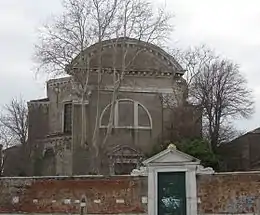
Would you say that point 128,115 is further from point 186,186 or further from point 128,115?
point 186,186

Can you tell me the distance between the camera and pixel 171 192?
73.3ft

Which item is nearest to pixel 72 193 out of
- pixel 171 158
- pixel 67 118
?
pixel 171 158

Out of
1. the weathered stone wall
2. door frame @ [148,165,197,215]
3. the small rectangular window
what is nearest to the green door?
door frame @ [148,165,197,215]

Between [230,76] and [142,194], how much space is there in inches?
782

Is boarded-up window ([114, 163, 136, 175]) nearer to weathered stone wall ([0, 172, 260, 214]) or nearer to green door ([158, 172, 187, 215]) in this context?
weathered stone wall ([0, 172, 260, 214])

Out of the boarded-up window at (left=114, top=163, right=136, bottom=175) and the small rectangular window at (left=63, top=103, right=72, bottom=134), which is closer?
the boarded-up window at (left=114, top=163, right=136, bottom=175)

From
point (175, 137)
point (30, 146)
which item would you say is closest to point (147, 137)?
point (175, 137)

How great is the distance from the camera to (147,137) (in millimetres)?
38156

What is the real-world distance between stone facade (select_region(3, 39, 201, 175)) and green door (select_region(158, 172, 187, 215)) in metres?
12.7

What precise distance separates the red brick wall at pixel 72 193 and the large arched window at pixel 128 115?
14149 millimetres

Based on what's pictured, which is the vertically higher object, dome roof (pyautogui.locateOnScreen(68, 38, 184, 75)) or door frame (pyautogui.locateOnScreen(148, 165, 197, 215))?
dome roof (pyautogui.locateOnScreen(68, 38, 184, 75))

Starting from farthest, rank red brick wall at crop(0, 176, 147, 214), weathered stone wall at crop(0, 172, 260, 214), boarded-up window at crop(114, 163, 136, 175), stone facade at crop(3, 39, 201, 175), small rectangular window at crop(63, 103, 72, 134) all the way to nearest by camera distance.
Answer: small rectangular window at crop(63, 103, 72, 134) < stone facade at crop(3, 39, 201, 175) < boarded-up window at crop(114, 163, 136, 175) < red brick wall at crop(0, 176, 147, 214) < weathered stone wall at crop(0, 172, 260, 214)

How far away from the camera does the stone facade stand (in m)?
36.1

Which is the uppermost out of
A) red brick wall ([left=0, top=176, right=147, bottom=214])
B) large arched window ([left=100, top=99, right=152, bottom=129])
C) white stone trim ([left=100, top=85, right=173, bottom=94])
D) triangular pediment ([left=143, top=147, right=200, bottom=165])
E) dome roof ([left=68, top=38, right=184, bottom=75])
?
dome roof ([left=68, top=38, right=184, bottom=75])
